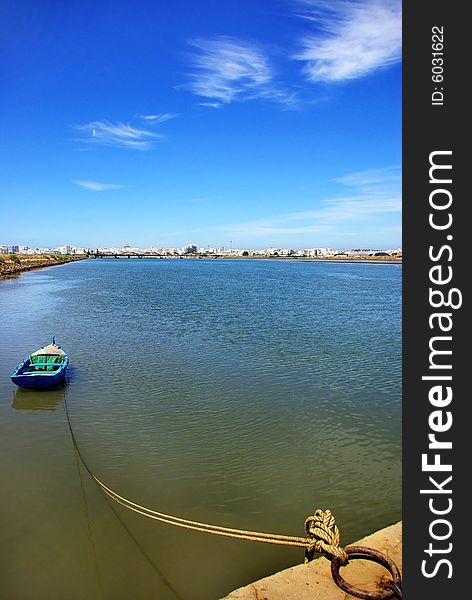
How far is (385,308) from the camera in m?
42.5

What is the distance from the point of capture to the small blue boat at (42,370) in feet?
53.5

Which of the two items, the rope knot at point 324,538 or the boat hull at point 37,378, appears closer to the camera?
the rope knot at point 324,538

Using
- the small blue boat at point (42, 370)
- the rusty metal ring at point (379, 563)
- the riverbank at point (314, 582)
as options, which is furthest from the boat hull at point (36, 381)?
the rusty metal ring at point (379, 563)

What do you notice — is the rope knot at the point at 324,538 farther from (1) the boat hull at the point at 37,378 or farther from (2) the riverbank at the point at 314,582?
(1) the boat hull at the point at 37,378

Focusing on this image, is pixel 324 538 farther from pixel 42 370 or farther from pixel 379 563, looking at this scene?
pixel 42 370

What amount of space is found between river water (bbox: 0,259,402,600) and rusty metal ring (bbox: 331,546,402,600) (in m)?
2.24

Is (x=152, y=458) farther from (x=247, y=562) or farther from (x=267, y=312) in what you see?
(x=267, y=312)

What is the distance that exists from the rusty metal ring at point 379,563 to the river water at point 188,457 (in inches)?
88.3

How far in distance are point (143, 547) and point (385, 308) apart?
38.9 m

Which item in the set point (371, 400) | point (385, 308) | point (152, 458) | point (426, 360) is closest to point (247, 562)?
point (152, 458)

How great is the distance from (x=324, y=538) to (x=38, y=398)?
45.7ft

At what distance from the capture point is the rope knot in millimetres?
5809

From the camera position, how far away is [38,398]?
16328mm

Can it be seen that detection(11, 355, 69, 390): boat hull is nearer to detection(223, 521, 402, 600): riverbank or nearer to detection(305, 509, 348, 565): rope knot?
detection(223, 521, 402, 600): riverbank
